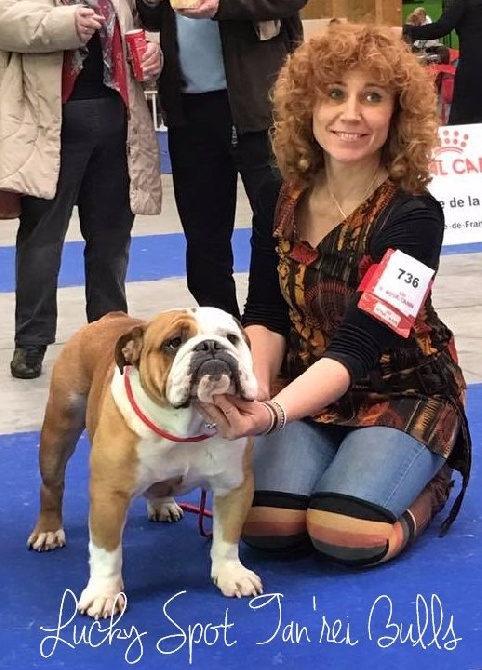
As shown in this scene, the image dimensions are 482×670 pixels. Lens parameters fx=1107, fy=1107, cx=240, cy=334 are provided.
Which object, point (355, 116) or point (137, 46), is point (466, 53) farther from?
point (355, 116)

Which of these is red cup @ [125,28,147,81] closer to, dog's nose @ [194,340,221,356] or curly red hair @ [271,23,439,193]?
curly red hair @ [271,23,439,193]

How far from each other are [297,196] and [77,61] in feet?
4.89

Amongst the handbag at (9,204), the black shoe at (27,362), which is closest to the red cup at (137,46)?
the handbag at (9,204)

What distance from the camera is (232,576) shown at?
2428 millimetres

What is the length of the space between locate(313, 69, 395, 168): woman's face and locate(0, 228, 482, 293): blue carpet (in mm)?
3241

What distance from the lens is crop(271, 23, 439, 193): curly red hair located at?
101 inches

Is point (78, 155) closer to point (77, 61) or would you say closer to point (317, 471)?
point (77, 61)

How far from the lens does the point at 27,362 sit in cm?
423

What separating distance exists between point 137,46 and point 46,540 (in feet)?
6.36

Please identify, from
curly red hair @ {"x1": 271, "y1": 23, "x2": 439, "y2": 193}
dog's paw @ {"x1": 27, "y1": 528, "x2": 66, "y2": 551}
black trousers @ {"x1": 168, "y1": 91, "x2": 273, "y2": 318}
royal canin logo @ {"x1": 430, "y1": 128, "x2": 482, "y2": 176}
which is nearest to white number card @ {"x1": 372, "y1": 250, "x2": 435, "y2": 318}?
curly red hair @ {"x1": 271, "y1": 23, "x2": 439, "y2": 193}

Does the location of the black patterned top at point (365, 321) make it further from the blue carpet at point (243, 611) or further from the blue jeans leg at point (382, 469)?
the blue carpet at point (243, 611)

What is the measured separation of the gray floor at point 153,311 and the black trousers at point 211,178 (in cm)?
72

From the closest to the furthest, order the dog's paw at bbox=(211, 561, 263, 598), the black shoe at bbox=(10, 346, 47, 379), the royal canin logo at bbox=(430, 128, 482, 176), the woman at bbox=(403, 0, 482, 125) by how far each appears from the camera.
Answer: the dog's paw at bbox=(211, 561, 263, 598)
the black shoe at bbox=(10, 346, 47, 379)
the royal canin logo at bbox=(430, 128, 482, 176)
the woman at bbox=(403, 0, 482, 125)

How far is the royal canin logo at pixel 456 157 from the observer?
6.05 meters
